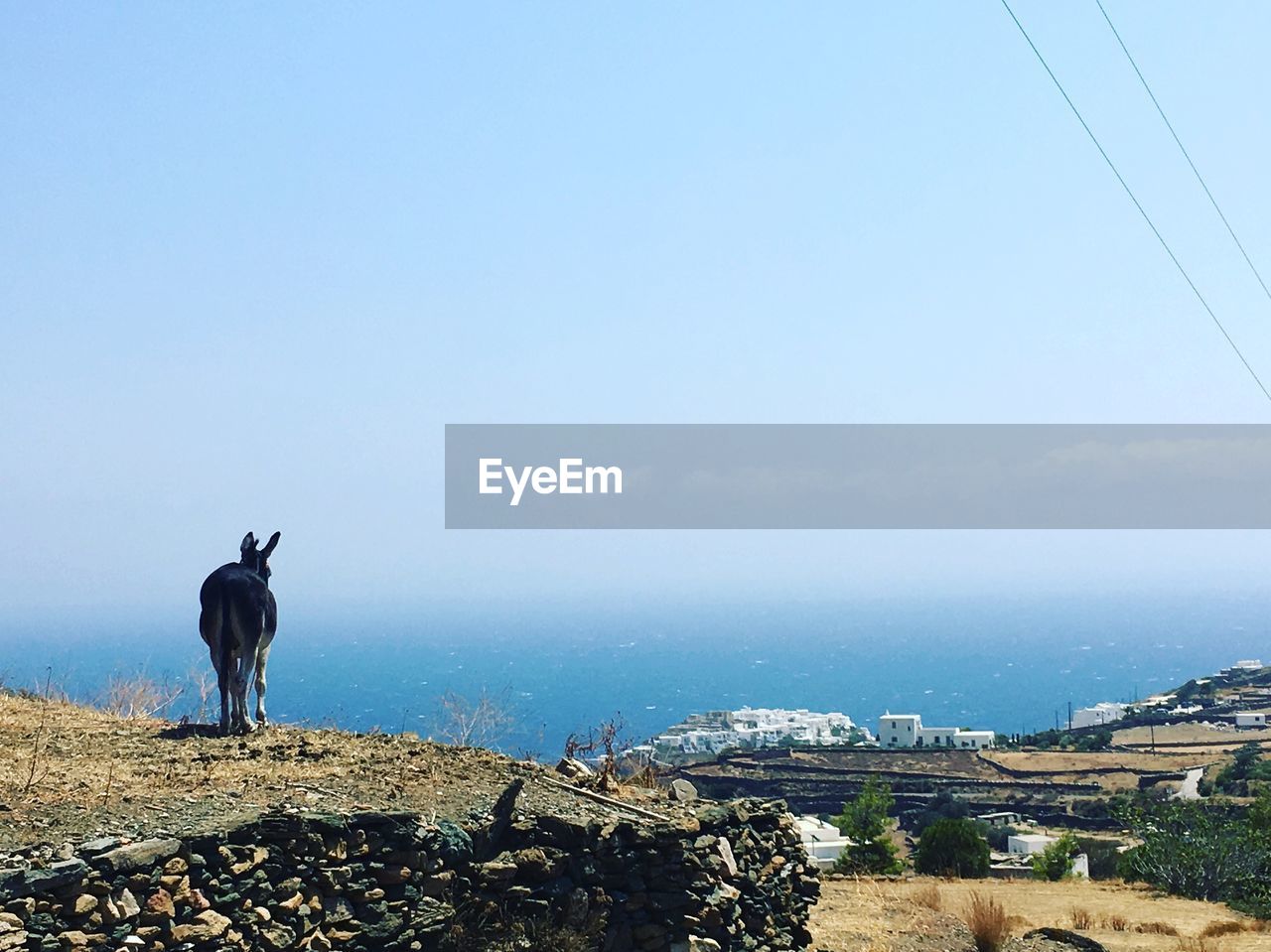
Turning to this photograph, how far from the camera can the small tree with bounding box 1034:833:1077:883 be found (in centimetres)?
3098

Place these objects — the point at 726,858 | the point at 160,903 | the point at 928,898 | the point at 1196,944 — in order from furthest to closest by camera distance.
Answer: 1. the point at 928,898
2. the point at 1196,944
3. the point at 726,858
4. the point at 160,903

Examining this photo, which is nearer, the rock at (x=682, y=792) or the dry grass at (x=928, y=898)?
the rock at (x=682, y=792)

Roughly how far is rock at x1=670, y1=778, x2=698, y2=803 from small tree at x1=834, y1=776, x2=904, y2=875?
11.5 m

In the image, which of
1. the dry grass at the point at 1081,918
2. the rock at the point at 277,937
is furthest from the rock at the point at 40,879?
the dry grass at the point at 1081,918

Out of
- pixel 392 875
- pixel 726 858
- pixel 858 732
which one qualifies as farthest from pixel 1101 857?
pixel 858 732

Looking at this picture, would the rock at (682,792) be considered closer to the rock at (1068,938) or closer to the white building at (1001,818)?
the rock at (1068,938)

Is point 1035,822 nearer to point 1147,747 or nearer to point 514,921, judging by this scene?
Result: point 1147,747

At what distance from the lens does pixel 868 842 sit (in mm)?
35594

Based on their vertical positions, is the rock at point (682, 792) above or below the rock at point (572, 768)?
below

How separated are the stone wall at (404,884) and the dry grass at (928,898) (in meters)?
5.64

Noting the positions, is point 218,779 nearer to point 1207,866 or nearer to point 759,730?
point 1207,866

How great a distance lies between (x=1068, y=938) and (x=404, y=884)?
35.4 feet

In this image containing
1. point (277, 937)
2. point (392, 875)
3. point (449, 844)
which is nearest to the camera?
point (277, 937)

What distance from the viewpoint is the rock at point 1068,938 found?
56.0 feet
